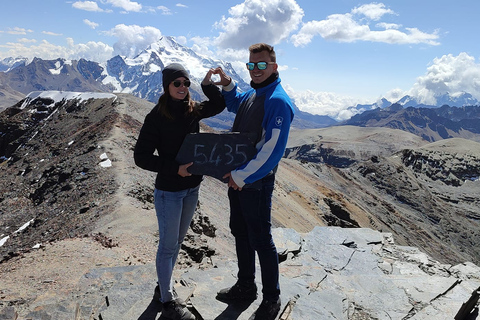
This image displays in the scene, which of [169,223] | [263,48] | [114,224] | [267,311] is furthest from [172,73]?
[114,224]

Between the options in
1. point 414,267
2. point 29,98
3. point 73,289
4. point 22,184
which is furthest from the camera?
point 29,98

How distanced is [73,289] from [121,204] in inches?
278

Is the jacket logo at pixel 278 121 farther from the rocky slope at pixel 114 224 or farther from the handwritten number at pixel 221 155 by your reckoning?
the rocky slope at pixel 114 224

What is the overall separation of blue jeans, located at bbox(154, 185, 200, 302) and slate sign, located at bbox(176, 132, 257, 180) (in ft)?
1.46

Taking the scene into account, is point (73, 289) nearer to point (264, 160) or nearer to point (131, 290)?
point (131, 290)

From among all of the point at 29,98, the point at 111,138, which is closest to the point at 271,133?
the point at 111,138

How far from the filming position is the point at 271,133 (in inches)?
167

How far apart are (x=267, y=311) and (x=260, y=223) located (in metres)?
1.24

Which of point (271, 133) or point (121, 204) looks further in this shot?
point (121, 204)

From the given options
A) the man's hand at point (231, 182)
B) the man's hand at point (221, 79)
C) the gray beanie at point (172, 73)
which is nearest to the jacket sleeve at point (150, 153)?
the gray beanie at point (172, 73)

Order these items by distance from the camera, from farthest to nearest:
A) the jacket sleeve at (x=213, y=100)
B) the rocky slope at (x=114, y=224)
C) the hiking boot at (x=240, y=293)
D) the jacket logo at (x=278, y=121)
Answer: the rocky slope at (x=114, y=224) < the hiking boot at (x=240, y=293) < the jacket sleeve at (x=213, y=100) < the jacket logo at (x=278, y=121)

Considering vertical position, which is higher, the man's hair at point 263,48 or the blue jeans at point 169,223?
the man's hair at point 263,48

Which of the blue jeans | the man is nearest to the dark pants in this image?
the man

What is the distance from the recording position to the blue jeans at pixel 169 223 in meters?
4.59
